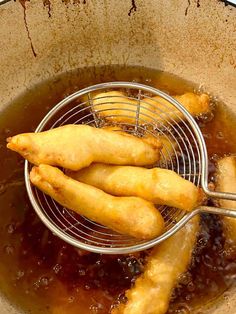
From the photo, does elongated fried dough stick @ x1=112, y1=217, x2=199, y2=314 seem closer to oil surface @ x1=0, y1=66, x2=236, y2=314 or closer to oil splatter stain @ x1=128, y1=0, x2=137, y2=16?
oil surface @ x1=0, y1=66, x2=236, y2=314

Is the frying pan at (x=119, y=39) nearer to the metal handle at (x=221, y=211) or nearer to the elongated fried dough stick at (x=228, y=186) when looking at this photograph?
the elongated fried dough stick at (x=228, y=186)

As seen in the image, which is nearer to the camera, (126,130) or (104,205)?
(104,205)

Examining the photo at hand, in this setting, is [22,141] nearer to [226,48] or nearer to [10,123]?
[10,123]

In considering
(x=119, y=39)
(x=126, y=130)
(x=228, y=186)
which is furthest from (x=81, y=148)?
(x=119, y=39)

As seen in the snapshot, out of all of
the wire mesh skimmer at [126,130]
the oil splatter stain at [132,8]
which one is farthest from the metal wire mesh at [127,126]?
the oil splatter stain at [132,8]

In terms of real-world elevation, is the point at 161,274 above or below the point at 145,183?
below

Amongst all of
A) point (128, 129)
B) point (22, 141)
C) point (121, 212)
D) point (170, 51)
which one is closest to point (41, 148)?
point (22, 141)

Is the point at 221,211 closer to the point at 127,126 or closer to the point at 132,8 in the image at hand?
the point at 127,126
